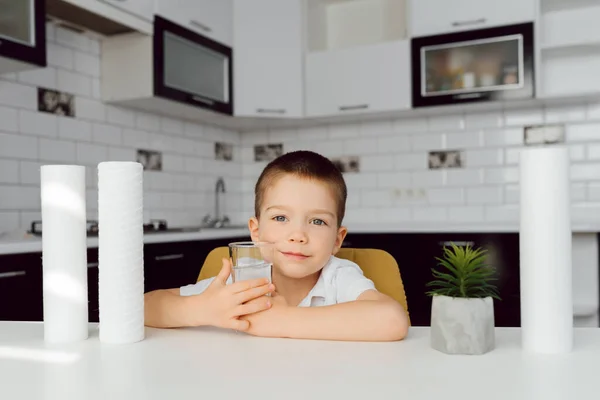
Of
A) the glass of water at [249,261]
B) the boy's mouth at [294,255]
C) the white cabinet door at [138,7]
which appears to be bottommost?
the boy's mouth at [294,255]

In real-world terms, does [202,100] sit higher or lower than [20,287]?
higher

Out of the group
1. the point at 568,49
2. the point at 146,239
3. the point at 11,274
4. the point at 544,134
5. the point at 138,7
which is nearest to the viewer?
the point at 11,274

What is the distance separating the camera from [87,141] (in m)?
3.02

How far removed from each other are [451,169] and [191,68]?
170 cm

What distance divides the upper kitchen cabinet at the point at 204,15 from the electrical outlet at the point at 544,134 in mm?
1873

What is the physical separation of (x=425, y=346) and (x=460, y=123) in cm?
310

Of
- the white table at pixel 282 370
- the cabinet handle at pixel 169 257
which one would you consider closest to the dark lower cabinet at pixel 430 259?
the cabinet handle at pixel 169 257

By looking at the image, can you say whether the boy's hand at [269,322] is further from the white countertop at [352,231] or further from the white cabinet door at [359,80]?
the white cabinet door at [359,80]

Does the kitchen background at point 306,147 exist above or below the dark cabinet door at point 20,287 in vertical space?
above

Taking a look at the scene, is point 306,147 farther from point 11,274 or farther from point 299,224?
point 299,224

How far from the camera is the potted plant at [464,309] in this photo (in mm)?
760

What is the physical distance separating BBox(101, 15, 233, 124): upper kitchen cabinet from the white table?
2.32 m

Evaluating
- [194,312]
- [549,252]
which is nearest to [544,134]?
[549,252]

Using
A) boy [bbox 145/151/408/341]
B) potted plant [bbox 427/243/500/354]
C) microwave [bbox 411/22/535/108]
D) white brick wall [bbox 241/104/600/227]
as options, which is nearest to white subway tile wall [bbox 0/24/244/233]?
white brick wall [bbox 241/104/600/227]
